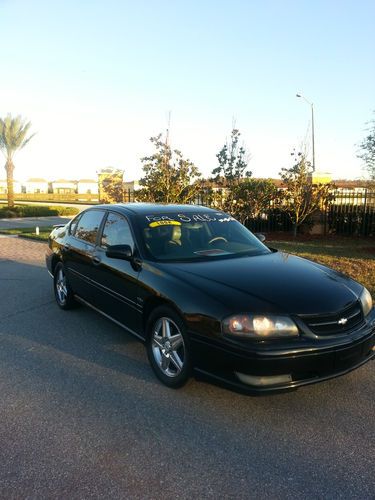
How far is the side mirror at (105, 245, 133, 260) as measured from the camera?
13.6 ft

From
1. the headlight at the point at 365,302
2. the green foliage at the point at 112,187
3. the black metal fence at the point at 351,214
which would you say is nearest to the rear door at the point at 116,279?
the headlight at the point at 365,302

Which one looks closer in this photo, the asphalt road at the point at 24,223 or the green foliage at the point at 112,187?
the green foliage at the point at 112,187

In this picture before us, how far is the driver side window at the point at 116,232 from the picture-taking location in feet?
14.9

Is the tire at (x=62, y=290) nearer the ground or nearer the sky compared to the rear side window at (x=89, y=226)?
nearer the ground

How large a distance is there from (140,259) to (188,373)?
1210 mm

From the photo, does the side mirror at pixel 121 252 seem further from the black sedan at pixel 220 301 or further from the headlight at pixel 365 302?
the headlight at pixel 365 302

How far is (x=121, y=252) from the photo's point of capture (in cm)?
414

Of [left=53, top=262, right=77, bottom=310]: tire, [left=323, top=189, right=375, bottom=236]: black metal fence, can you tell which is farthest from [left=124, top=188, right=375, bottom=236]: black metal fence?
[left=53, top=262, right=77, bottom=310]: tire

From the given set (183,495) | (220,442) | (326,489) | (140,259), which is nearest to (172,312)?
(140,259)

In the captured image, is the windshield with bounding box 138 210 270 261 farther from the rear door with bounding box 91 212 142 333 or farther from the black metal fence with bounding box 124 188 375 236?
the black metal fence with bounding box 124 188 375 236

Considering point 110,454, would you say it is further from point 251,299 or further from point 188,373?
point 251,299

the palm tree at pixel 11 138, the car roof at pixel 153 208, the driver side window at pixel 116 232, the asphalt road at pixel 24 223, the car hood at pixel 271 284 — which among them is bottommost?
the asphalt road at pixel 24 223

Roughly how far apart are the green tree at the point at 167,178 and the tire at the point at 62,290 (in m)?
7.40

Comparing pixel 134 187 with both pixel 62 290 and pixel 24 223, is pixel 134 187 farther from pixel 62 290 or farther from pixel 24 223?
pixel 62 290
